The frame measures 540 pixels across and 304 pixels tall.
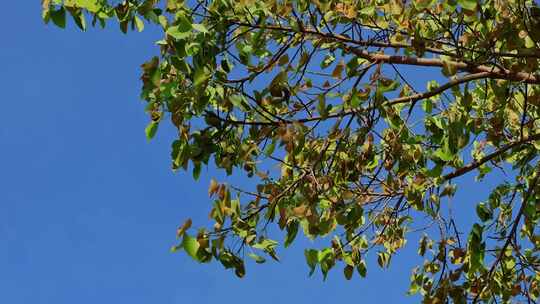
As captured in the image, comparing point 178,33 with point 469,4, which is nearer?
point 469,4

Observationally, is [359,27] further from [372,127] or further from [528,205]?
[528,205]

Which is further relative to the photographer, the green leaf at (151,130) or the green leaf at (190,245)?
the green leaf at (151,130)

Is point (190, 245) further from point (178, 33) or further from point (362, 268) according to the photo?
point (362, 268)

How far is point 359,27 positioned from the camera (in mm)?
5324

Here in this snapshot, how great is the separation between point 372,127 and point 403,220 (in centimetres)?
150

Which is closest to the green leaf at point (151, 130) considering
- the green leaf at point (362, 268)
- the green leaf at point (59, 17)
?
the green leaf at point (59, 17)

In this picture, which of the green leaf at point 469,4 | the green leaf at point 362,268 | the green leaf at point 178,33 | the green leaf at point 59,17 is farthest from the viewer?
the green leaf at point 362,268

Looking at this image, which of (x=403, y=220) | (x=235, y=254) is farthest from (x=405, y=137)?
(x=235, y=254)

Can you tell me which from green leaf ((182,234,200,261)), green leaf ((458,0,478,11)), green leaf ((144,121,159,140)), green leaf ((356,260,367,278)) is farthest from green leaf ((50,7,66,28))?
green leaf ((356,260,367,278))

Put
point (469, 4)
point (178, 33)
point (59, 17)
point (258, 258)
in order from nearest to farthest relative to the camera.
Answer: point (469, 4), point (178, 33), point (258, 258), point (59, 17)

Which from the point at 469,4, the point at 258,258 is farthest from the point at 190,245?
the point at 469,4

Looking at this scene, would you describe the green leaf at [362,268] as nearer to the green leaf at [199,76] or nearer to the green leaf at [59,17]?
the green leaf at [199,76]

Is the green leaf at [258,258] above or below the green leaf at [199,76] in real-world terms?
below

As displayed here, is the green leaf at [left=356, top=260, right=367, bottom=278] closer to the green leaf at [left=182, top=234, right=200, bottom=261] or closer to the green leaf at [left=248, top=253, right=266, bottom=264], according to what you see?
the green leaf at [left=248, top=253, right=266, bottom=264]
